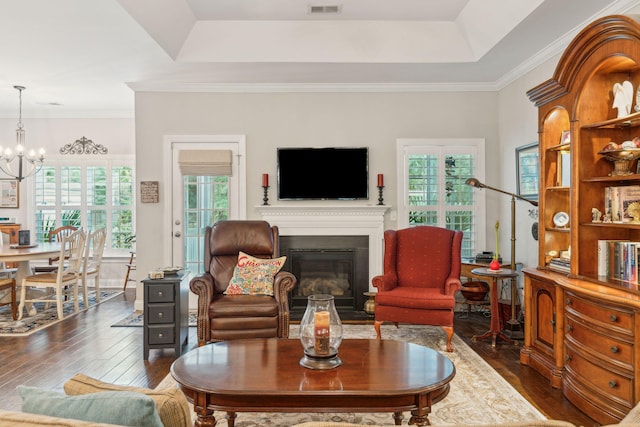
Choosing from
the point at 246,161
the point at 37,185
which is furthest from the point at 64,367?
the point at 37,185

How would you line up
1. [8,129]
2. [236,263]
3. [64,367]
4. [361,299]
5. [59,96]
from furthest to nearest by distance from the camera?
[8,129], [59,96], [361,299], [236,263], [64,367]

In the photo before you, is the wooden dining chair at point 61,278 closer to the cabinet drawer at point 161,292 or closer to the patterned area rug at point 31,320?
the patterned area rug at point 31,320

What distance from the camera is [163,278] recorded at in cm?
400

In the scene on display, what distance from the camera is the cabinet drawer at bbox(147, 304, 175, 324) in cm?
393

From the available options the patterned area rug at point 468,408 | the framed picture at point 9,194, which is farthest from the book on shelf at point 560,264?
the framed picture at point 9,194

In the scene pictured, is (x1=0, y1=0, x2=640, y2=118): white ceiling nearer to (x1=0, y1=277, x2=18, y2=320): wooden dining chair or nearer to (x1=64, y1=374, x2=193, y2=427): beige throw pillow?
(x1=0, y1=277, x2=18, y2=320): wooden dining chair

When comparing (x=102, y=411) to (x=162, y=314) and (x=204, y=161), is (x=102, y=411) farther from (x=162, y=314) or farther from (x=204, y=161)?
(x=204, y=161)

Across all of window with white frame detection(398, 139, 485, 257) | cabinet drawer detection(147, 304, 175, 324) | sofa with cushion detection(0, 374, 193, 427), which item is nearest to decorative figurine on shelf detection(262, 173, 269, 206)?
window with white frame detection(398, 139, 485, 257)

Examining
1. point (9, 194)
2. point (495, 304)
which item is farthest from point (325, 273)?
point (9, 194)

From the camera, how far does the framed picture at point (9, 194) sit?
7559 mm

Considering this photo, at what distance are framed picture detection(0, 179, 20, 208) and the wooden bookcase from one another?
299 inches

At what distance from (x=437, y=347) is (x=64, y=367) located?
312cm

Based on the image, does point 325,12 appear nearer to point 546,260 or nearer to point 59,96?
point 546,260

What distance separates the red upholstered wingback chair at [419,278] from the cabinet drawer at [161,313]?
179 cm
